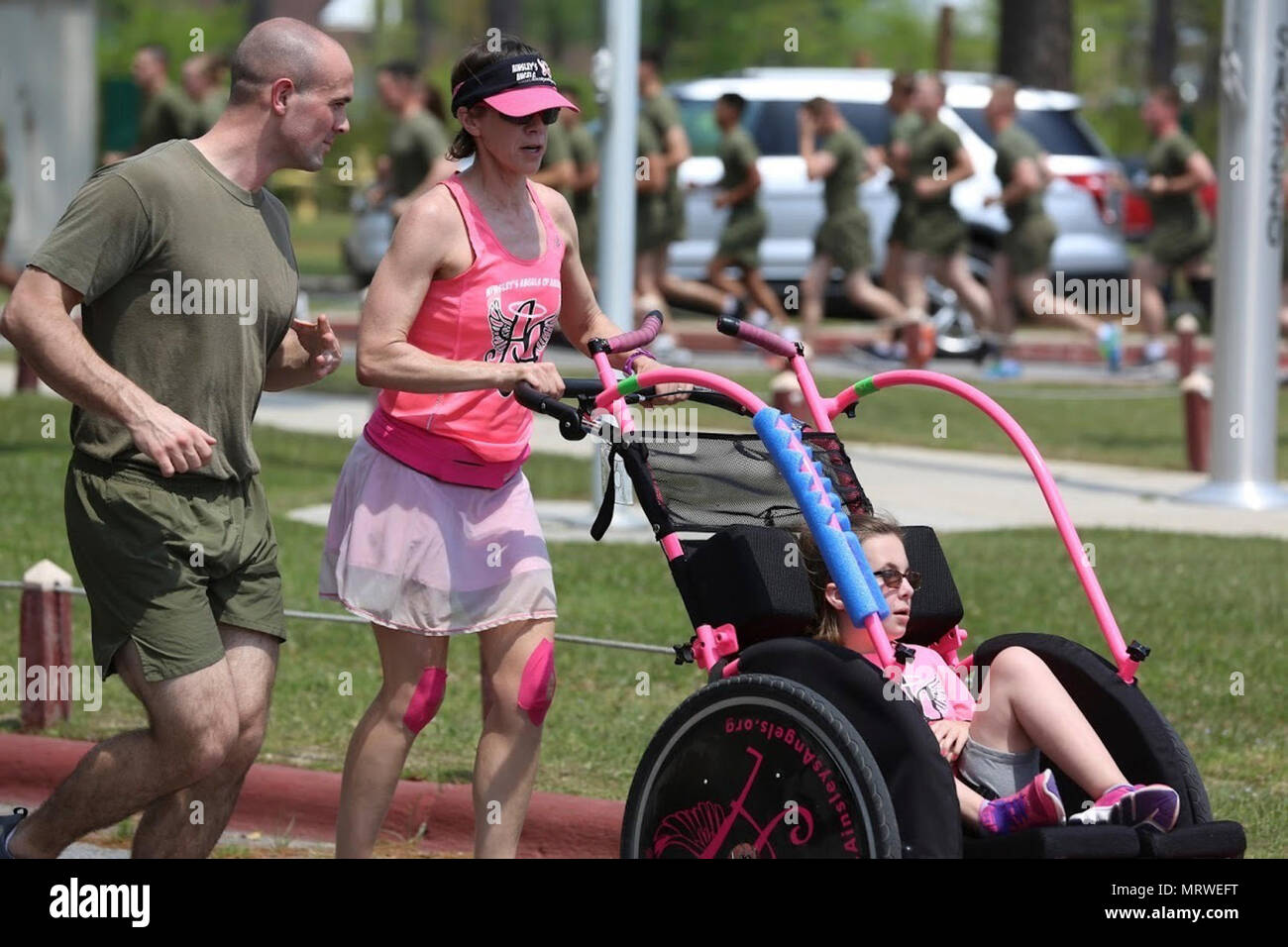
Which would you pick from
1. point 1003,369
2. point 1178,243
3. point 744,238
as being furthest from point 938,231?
point 1178,243

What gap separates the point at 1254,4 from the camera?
11.5 meters

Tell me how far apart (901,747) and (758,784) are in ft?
1.05

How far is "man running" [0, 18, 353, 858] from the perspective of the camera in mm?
4641

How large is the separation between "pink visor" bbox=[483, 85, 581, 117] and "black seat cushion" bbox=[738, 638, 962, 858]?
136 cm

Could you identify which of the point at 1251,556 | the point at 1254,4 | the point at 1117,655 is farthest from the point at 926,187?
the point at 1117,655

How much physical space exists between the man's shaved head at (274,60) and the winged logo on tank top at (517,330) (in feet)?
2.19

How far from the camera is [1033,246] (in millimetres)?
17609

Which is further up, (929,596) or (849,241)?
(929,596)

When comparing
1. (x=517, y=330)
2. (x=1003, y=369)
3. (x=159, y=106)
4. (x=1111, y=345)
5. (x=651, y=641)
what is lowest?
(x=1003, y=369)

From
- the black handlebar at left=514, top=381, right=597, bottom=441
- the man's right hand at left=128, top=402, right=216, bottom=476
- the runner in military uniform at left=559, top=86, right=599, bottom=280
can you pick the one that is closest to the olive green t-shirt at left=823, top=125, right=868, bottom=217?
the runner in military uniform at left=559, top=86, right=599, bottom=280

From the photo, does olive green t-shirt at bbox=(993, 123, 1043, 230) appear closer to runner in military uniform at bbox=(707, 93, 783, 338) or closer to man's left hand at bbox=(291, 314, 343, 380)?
runner in military uniform at bbox=(707, 93, 783, 338)

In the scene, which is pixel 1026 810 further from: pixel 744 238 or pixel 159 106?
pixel 744 238
